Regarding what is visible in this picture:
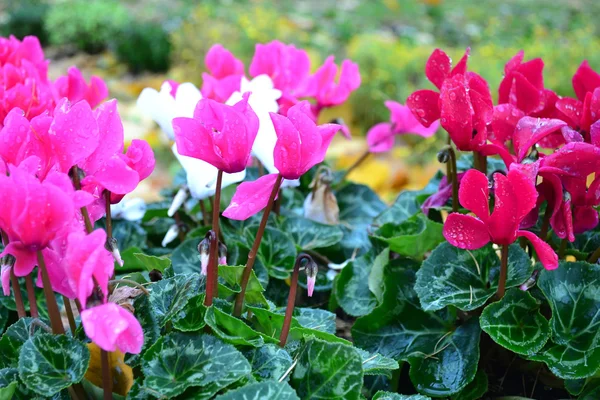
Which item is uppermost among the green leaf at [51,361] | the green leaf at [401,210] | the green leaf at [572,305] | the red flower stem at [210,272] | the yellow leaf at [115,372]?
the red flower stem at [210,272]

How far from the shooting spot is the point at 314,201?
179 centimetres

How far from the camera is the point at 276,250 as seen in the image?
1563mm

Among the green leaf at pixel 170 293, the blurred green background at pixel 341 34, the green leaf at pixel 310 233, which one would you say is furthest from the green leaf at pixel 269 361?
the blurred green background at pixel 341 34

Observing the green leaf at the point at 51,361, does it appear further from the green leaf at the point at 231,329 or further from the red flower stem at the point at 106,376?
the green leaf at the point at 231,329

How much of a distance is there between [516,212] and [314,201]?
0.79 m

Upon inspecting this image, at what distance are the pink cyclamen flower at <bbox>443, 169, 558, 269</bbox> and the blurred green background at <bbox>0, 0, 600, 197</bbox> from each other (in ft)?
11.4

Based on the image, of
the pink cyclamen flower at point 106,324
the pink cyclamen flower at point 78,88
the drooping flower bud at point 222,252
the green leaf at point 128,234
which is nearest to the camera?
the pink cyclamen flower at point 106,324

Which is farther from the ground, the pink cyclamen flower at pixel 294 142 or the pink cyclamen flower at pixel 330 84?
the pink cyclamen flower at pixel 294 142

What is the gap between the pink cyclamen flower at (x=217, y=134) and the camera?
985mm

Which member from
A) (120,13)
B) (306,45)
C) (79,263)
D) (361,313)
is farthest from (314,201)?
(120,13)

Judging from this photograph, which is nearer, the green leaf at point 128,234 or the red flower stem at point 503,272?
the red flower stem at point 503,272

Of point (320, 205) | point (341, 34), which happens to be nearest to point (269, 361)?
point (320, 205)

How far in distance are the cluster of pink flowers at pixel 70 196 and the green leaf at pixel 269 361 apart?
25 centimetres

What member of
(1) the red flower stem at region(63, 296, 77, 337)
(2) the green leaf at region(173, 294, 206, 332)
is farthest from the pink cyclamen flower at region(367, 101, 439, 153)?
(1) the red flower stem at region(63, 296, 77, 337)
